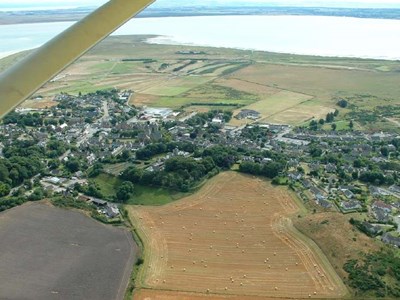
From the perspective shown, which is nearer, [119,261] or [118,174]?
[119,261]

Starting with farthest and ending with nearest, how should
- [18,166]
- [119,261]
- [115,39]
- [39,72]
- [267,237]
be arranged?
1. [115,39]
2. [18,166]
3. [267,237]
4. [119,261]
5. [39,72]

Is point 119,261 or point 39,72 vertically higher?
point 39,72

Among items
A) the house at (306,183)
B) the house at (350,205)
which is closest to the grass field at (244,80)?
the house at (306,183)

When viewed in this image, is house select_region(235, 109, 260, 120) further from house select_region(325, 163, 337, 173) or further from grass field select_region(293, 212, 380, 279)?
grass field select_region(293, 212, 380, 279)

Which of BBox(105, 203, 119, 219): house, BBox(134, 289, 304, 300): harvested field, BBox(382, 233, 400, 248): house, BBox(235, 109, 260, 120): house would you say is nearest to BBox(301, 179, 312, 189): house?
BBox(382, 233, 400, 248): house

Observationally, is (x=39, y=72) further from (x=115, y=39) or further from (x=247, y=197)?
(x=115, y=39)

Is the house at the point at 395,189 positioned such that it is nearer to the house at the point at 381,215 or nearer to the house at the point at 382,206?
the house at the point at 382,206

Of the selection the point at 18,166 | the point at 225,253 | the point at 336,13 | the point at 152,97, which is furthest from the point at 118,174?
the point at 336,13

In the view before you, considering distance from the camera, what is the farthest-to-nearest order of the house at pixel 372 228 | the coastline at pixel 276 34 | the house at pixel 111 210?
1. the coastline at pixel 276 34
2. the house at pixel 111 210
3. the house at pixel 372 228
